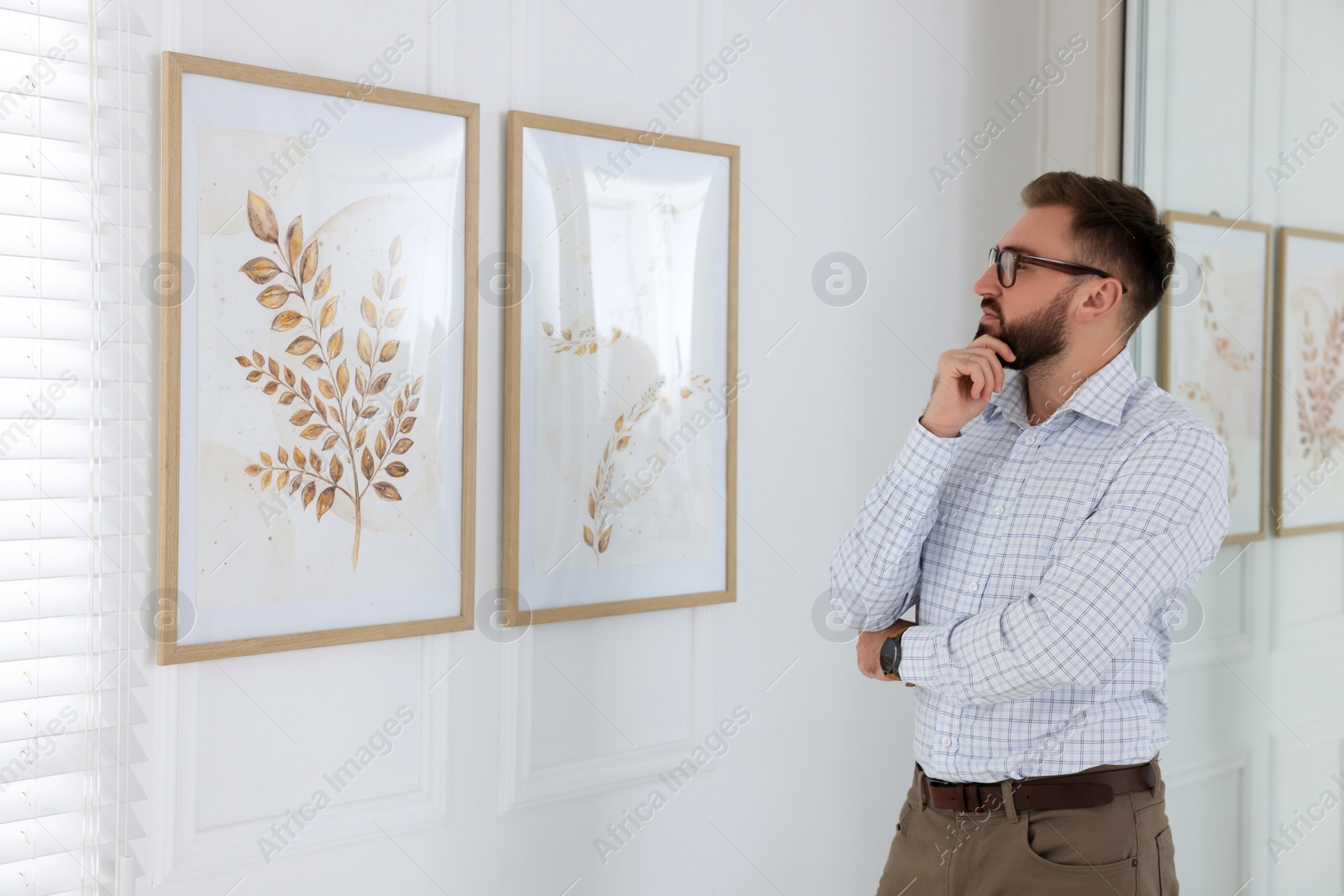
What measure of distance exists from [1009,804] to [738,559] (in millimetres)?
834

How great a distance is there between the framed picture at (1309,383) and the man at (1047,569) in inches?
19.4

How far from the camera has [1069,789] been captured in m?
1.49

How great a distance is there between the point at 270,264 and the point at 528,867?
1.13 m

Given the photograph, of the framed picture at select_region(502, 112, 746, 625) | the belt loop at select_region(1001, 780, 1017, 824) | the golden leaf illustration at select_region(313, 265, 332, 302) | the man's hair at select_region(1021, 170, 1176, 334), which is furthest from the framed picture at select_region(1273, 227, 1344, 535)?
the golden leaf illustration at select_region(313, 265, 332, 302)

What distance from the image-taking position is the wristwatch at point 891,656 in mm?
1570

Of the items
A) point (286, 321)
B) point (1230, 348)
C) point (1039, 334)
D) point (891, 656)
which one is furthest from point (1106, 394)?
point (286, 321)

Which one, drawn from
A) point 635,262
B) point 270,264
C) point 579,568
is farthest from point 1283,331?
point 270,264

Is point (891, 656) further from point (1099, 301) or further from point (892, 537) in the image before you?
point (1099, 301)

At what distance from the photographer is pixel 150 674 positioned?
1.59m

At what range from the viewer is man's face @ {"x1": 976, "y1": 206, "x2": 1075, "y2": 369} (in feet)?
5.26

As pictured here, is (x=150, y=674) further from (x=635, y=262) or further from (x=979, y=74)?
(x=979, y=74)

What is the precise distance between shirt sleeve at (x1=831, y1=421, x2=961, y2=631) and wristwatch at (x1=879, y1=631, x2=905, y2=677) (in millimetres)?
65

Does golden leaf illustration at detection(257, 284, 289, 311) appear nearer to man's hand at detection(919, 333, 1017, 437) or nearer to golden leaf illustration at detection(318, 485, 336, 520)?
golden leaf illustration at detection(318, 485, 336, 520)

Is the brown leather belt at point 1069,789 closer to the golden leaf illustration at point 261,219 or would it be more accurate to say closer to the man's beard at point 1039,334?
the man's beard at point 1039,334
